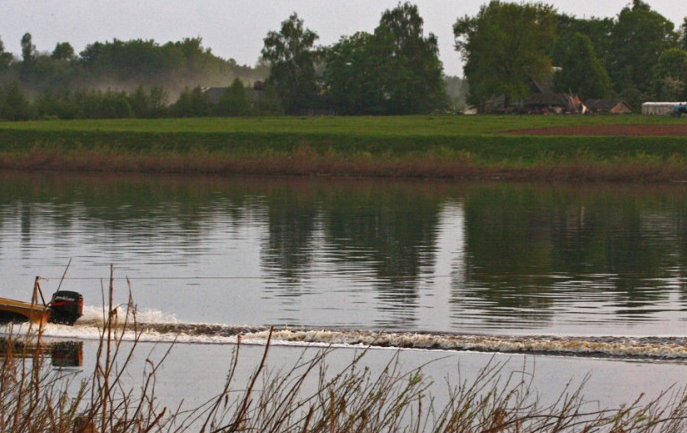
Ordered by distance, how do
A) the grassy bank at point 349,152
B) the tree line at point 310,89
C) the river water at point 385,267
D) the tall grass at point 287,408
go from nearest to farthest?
the tall grass at point 287,408 → the river water at point 385,267 → the grassy bank at point 349,152 → the tree line at point 310,89

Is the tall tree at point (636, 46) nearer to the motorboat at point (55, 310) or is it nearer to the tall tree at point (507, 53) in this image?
the tall tree at point (507, 53)

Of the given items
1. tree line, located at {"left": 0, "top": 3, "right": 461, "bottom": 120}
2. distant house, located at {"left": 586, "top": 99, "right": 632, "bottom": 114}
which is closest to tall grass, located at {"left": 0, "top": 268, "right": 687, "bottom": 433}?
tree line, located at {"left": 0, "top": 3, "right": 461, "bottom": 120}

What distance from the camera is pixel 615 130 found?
9881 centimetres

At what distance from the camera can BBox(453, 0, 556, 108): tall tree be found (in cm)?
14779

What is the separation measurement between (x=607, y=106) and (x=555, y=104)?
6.53m

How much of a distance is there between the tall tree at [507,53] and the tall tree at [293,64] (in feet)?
70.7

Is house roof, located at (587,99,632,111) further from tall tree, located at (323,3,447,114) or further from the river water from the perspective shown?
the river water

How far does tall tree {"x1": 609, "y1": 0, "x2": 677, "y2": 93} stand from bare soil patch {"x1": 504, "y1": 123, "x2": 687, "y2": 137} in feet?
244

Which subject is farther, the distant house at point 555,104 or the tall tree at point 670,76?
the tall tree at point 670,76

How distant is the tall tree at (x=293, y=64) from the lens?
159875 mm

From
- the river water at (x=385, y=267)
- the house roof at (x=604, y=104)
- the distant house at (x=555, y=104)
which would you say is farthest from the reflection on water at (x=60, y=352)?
the house roof at (x=604, y=104)

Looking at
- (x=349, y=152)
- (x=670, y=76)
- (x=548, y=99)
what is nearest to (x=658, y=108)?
(x=548, y=99)

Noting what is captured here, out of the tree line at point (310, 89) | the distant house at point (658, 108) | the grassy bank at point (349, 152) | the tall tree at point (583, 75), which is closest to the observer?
the grassy bank at point (349, 152)

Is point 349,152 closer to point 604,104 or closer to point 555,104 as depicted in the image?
point 555,104
